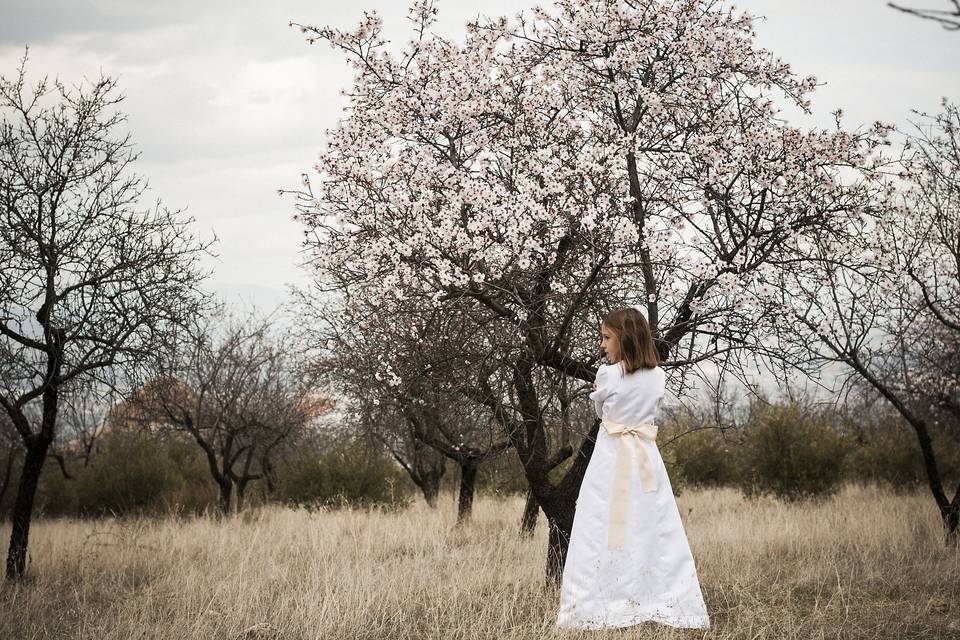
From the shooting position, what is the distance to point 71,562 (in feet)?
25.0

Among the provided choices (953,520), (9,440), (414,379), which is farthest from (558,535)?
(9,440)

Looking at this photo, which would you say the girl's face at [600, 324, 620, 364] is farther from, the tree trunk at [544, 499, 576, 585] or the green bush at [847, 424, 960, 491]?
the green bush at [847, 424, 960, 491]

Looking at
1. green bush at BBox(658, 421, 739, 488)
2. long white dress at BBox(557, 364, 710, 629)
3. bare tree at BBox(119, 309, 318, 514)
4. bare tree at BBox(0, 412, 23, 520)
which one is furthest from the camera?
green bush at BBox(658, 421, 739, 488)

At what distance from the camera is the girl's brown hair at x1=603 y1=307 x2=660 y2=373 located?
4.60 metres

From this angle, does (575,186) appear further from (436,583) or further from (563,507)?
(436,583)

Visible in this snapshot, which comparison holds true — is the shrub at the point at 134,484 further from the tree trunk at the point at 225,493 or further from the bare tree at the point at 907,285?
the bare tree at the point at 907,285

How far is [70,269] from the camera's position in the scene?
6.90 meters

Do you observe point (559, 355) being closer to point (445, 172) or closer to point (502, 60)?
point (445, 172)

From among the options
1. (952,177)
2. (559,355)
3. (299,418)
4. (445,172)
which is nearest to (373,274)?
(445,172)

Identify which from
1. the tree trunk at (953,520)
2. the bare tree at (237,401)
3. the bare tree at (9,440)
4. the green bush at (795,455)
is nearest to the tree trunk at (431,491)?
the bare tree at (237,401)

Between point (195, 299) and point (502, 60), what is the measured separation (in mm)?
3574

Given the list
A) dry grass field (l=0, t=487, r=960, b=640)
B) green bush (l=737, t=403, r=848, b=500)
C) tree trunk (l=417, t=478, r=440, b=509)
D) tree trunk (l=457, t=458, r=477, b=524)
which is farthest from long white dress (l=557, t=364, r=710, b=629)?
tree trunk (l=417, t=478, r=440, b=509)

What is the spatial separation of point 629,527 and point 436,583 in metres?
2.12

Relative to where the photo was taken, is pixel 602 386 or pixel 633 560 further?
pixel 602 386
